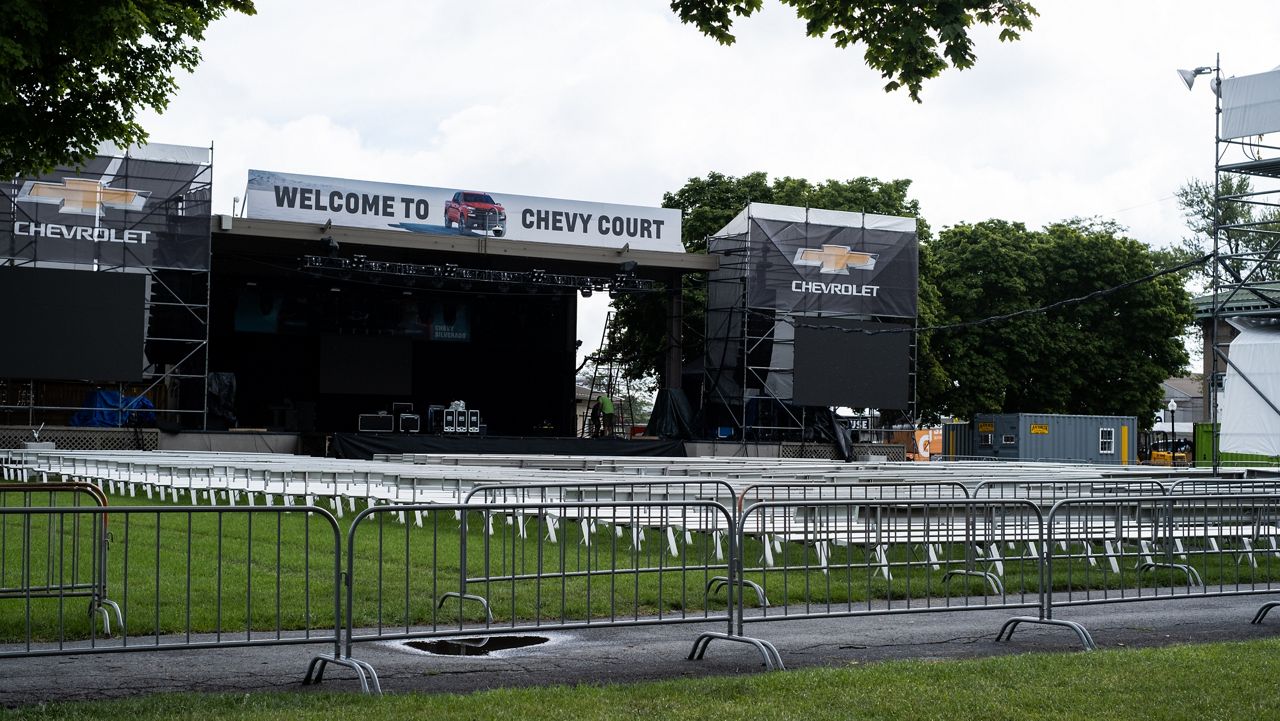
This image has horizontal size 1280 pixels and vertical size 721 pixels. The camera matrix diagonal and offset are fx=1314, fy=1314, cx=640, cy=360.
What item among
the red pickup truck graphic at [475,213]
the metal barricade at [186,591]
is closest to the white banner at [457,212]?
the red pickup truck graphic at [475,213]

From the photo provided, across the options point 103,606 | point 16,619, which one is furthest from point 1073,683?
point 16,619

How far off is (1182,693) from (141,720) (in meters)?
5.00

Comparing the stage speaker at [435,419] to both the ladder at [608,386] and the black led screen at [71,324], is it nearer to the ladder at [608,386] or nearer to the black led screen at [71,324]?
the ladder at [608,386]

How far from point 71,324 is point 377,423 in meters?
9.39

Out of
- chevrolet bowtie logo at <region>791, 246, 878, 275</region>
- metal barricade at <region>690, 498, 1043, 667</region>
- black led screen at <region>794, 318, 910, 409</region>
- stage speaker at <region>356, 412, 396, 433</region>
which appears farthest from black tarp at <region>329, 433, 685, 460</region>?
metal barricade at <region>690, 498, 1043, 667</region>

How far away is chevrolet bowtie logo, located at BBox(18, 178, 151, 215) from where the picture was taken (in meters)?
33.1

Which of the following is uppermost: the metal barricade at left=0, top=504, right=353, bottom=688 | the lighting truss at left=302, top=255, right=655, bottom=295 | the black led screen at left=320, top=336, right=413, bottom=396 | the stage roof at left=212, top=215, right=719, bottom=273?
the stage roof at left=212, top=215, right=719, bottom=273

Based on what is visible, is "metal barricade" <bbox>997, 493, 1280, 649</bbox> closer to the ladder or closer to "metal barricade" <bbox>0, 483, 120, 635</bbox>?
"metal barricade" <bbox>0, 483, 120, 635</bbox>

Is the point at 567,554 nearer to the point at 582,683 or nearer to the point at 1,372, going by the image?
the point at 582,683

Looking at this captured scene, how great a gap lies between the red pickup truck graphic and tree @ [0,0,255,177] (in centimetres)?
2382

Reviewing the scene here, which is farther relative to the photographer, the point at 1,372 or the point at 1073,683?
the point at 1,372

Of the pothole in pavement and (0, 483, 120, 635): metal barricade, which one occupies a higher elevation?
(0, 483, 120, 635): metal barricade

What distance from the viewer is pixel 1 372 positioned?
3134 centimetres

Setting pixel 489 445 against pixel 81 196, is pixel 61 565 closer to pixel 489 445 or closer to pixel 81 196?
pixel 489 445
